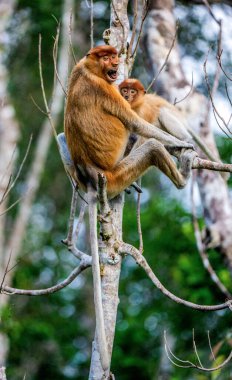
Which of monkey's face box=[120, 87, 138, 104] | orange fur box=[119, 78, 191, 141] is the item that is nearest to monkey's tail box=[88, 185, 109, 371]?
monkey's face box=[120, 87, 138, 104]

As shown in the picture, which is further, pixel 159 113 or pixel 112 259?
pixel 159 113

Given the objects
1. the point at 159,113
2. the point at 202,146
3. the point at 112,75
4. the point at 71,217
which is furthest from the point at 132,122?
the point at 202,146

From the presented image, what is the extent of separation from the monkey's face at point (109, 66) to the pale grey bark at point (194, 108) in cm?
209

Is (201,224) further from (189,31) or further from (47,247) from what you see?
(47,247)

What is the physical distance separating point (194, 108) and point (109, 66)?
2.71 m

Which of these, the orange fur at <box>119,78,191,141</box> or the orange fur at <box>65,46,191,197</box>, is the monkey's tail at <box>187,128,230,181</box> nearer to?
the orange fur at <box>119,78,191,141</box>

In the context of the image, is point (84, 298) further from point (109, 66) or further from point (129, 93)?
point (109, 66)

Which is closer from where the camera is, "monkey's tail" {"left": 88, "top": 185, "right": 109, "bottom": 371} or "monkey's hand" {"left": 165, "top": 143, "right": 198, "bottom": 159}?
"monkey's tail" {"left": 88, "top": 185, "right": 109, "bottom": 371}

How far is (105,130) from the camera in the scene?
16.1 feet

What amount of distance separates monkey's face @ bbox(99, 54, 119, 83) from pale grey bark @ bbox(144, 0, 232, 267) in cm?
209

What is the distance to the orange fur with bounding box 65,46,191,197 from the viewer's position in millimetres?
4859

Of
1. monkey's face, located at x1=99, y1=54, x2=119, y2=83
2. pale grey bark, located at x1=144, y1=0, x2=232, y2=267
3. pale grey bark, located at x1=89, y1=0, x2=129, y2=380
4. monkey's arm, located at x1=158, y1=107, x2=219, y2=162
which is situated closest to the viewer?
pale grey bark, located at x1=89, y1=0, x2=129, y2=380

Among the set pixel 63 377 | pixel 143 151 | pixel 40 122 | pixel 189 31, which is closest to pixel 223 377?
pixel 143 151

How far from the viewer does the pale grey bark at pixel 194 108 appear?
6.87 meters
